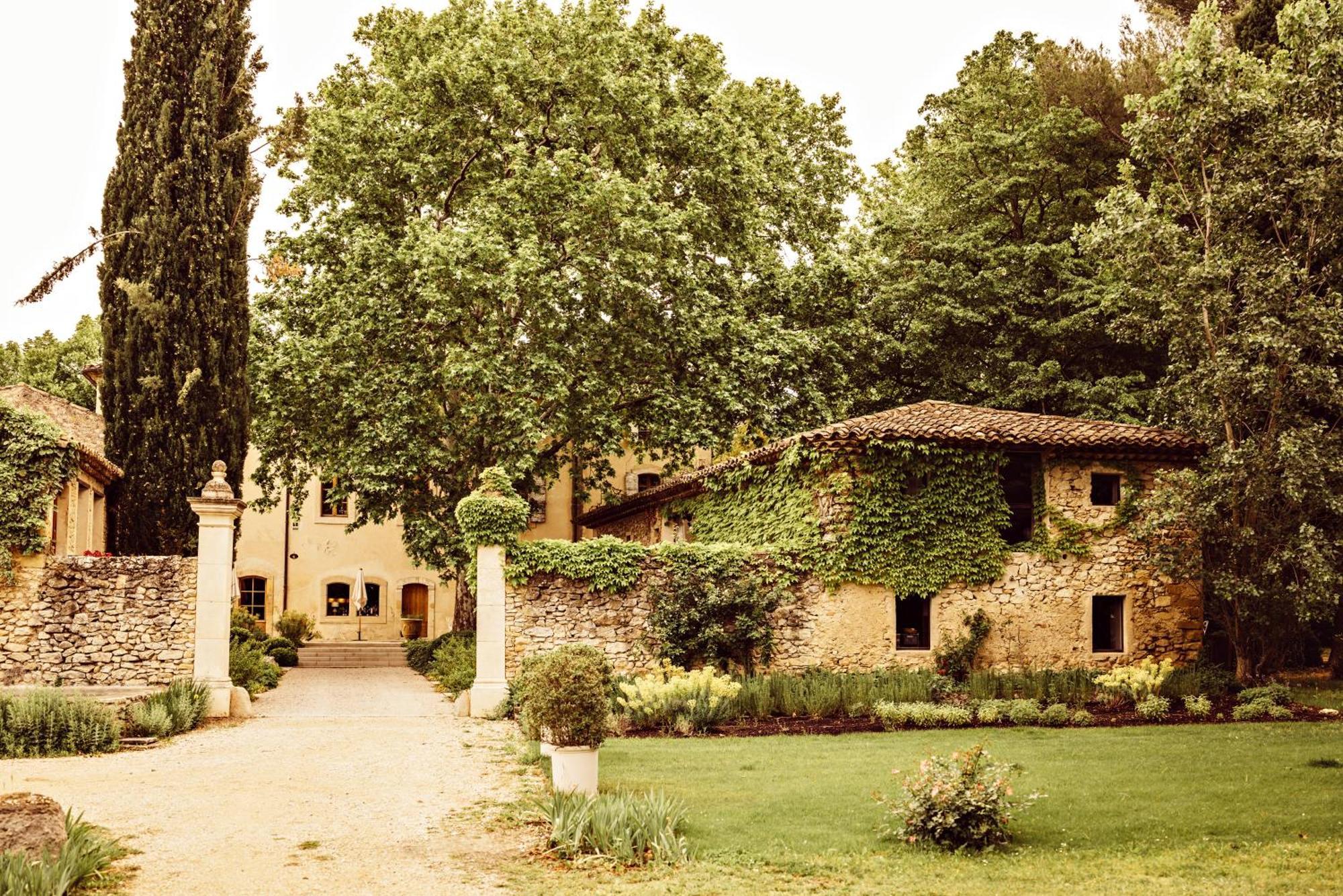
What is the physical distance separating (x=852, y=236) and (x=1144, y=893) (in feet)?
83.8

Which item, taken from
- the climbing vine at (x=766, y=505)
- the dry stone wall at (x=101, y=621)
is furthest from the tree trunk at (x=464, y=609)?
the dry stone wall at (x=101, y=621)

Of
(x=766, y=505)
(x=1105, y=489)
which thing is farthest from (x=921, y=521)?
(x=1105, y=489)

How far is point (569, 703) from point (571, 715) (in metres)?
0.11

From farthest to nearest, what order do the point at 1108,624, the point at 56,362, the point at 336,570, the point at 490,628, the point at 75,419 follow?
1. the point at 56,362
2. the point at 336,570
3. the point at 75,419
4. the point at 1108,624
5. the point at 490,628

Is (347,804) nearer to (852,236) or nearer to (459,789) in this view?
(459,789)

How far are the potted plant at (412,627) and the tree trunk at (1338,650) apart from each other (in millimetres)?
24852

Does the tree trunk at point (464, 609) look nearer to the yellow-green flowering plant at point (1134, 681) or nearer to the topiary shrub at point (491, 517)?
the topiary shrub at point (491, 517)

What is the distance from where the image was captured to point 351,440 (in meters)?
24.9

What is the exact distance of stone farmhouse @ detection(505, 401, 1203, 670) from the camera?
20.3 metres

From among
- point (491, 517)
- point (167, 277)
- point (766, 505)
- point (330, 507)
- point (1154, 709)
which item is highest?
point (167, 277)

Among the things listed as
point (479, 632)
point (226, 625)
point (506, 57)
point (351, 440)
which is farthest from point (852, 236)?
point (226, 625)

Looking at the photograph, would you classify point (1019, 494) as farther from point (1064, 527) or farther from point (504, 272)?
point (504, 272)

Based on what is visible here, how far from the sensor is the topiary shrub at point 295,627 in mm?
33594

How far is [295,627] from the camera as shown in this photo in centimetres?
3362
